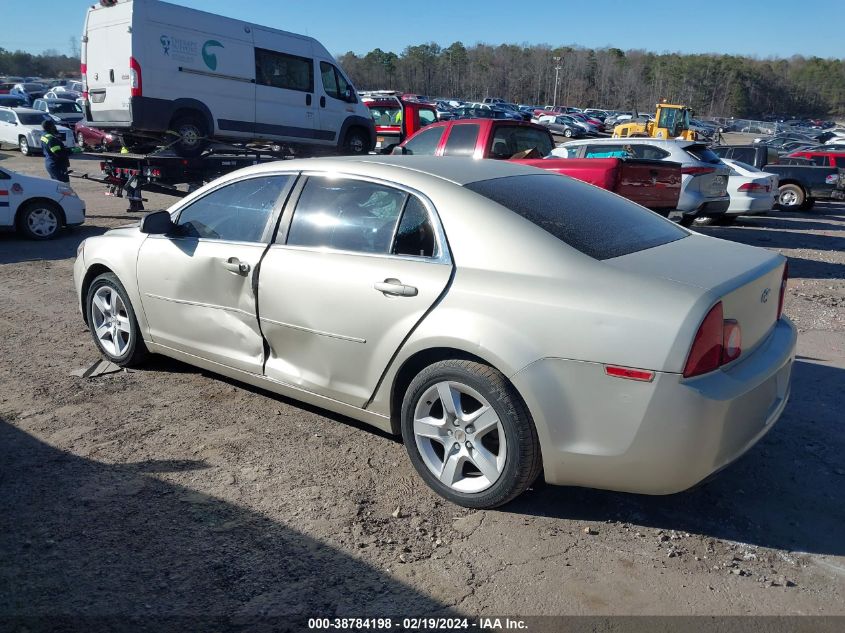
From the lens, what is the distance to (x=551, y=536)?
313cm

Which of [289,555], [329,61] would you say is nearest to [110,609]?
[289,555]

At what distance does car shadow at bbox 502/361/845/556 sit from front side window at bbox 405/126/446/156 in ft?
25.3

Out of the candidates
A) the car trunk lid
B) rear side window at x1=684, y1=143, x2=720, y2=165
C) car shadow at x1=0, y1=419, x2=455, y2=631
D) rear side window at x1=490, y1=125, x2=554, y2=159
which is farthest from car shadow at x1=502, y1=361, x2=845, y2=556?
rear side window at x1=684, y1=143, x2=720, y2=165

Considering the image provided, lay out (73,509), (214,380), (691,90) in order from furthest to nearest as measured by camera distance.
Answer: (691,90) → (214,380) → (73,509)

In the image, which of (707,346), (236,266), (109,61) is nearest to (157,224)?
(236,266)

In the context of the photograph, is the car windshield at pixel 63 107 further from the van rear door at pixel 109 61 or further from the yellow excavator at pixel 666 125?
the yellow excavator at pixel 666 125

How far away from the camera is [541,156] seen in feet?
34.5

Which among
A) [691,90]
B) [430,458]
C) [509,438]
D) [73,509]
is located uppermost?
[691,90]

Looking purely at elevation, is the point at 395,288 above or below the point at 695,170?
below

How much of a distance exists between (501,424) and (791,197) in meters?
17.1

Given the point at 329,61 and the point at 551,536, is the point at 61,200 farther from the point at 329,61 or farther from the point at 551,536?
the point at 551,536

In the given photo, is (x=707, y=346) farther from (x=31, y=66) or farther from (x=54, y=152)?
(x=31, y=66)

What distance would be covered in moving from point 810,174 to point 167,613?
730 inches

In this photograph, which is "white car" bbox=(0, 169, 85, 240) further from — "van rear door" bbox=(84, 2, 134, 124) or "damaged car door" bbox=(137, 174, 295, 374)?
"damaged car door" bbox=(137, 174, 295, 374)
